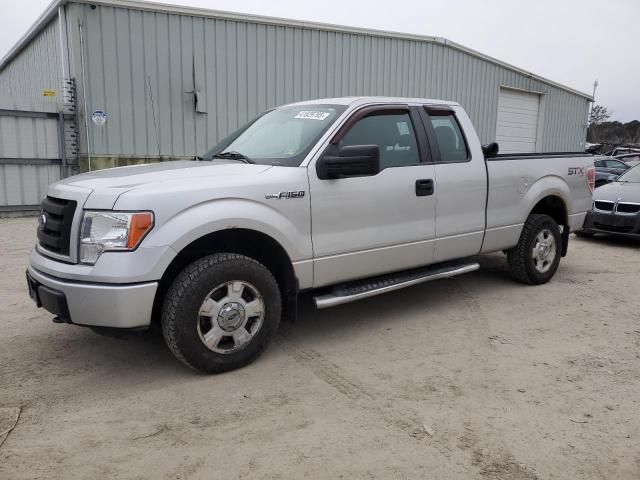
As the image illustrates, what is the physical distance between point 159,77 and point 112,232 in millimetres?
9290

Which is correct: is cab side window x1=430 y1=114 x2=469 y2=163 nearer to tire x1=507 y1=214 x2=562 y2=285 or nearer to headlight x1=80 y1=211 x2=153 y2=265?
tire x1=507 y1=214 x2=562 y2=285

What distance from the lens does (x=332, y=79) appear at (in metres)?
14.1

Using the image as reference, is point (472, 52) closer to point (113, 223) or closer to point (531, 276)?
point (531, 276)

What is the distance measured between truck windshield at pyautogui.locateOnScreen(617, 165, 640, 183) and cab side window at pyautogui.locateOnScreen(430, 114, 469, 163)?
606cm

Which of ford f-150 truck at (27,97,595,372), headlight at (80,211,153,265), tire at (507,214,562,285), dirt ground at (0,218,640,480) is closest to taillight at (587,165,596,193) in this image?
tire at (507,214,562,285)

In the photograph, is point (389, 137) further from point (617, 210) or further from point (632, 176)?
point (632, 176)

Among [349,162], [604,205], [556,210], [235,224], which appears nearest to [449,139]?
[349,162]

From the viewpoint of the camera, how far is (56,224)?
139 inches

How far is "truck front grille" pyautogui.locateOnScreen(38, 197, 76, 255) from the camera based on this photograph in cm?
342

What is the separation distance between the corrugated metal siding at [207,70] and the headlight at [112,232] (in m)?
8.04

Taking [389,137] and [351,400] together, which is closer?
[351,400]

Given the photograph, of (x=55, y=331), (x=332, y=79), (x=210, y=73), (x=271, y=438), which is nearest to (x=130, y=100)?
(x=210, y=73)

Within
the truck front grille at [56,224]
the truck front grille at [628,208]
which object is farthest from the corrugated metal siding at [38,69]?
the truck front grille at [628,208]

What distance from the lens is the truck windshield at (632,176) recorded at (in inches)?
379
